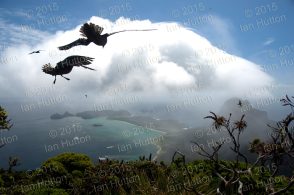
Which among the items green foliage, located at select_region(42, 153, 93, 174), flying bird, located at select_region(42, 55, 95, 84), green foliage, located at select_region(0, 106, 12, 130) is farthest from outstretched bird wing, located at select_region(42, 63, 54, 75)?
green foliage, located at select_region(42, 153, 93, 174)

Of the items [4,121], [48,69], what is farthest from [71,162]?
[48,69]

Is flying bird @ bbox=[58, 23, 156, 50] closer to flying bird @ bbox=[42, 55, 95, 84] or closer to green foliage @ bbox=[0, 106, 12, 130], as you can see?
flying bird @ bbox=[42, 55, 95, 84]

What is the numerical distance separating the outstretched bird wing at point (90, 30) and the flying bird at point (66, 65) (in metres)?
0.35

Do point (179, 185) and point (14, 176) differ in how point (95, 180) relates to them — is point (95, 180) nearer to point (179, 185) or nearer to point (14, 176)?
point (179, 185)

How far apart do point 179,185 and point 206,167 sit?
17.3ft

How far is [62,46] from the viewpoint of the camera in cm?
506

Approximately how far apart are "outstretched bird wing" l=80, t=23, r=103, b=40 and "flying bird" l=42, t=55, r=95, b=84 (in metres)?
0.35

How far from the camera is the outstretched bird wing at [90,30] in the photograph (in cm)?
496

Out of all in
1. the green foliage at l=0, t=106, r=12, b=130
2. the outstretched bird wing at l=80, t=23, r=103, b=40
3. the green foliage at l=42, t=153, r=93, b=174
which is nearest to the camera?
the outstretched bird wing at l=80, t=23, r=103, b=40

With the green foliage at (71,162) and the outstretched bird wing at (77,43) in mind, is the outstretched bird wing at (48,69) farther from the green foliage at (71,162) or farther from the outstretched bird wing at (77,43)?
the green foliage at (71,162)

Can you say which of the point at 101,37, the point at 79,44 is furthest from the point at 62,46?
the point at 101,37

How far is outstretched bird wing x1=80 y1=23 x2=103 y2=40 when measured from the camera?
4961 mm

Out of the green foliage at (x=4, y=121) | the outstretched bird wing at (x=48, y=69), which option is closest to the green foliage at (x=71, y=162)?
the green foliage at (x=4, y=121)

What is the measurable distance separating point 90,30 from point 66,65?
69 centimetres
